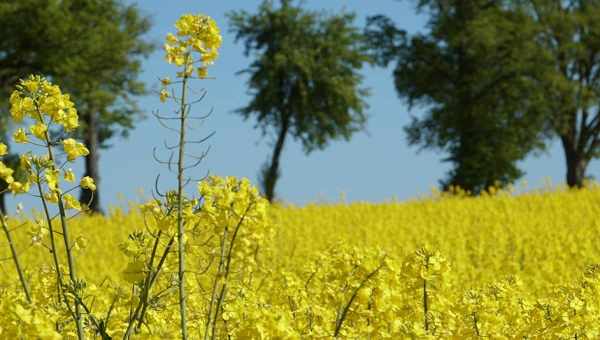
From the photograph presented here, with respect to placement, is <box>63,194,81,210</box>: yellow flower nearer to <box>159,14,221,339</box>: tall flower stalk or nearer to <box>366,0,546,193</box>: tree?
<box>159,14,221,339</box>: tall flower stalk

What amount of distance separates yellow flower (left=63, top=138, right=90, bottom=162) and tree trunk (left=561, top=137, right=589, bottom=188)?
3093 cm

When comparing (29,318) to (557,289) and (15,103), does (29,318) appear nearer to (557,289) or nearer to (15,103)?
(15,103)

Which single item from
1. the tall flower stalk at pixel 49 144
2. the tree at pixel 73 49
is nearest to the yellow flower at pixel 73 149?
the tall flower stalk at pixel 49 144

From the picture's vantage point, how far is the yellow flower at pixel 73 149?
3.22m

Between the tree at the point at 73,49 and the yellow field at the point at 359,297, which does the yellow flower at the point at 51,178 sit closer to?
the yellow field at the point at 359,297

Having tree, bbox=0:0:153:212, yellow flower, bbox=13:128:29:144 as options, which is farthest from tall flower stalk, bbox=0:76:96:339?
tree, bbox=0:0:153:212

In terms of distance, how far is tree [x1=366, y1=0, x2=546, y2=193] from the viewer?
30.4m

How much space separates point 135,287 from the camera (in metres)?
3.65

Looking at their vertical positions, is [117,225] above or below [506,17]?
below

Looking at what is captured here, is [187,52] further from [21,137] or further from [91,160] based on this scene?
[91,160]

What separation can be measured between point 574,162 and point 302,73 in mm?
11498

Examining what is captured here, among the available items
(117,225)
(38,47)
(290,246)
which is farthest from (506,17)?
(290,246)

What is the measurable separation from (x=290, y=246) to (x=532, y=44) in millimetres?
22371

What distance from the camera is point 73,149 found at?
3236 mm
